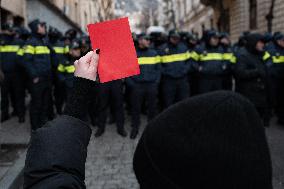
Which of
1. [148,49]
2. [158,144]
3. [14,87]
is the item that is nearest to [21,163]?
[148,49]

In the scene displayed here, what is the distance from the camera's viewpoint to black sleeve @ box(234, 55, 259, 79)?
27.2 ft

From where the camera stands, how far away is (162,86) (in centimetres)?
956

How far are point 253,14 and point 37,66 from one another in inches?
715

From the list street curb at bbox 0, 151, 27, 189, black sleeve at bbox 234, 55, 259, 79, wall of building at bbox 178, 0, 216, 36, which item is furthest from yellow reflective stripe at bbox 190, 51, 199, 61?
wall of building at bbox 178, 0, 216, 36

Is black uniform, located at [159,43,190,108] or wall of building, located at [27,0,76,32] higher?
wall of building, located at [27,0,76,32]

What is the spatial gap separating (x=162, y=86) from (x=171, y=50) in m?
0.76

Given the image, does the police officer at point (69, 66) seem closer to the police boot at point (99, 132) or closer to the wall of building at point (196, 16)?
the police boot at point (99, 132)

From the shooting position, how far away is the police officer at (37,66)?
8484mm

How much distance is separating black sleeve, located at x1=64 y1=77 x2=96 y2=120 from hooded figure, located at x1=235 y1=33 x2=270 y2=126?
6935 millimetres

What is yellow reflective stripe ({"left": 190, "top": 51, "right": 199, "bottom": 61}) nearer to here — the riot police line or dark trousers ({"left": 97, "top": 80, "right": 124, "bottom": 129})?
the riot police line

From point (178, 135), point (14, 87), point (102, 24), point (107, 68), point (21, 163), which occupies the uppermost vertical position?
point (102, 24)

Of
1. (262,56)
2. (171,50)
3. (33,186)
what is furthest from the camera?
(171,50)

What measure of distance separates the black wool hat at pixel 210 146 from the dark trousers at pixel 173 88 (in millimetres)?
8228

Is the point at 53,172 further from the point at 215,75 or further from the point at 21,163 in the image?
the point at 215,75
